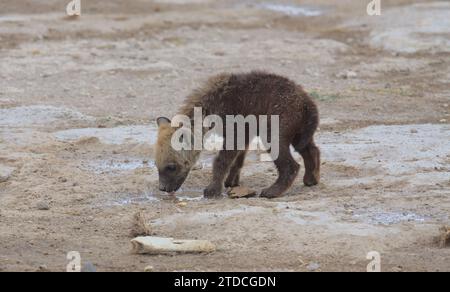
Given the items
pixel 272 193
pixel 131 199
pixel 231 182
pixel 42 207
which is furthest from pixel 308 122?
pixel 42 207

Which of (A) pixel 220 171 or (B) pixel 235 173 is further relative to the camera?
(B) pixel 235 173

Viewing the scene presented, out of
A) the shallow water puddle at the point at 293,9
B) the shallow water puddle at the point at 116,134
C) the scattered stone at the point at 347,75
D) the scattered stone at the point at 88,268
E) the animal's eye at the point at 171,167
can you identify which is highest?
the shallow water puddle at the point at 293,9

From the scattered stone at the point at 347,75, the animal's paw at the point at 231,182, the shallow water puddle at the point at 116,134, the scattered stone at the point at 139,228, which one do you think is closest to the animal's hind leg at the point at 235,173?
the animal's paw at the point at 231,182

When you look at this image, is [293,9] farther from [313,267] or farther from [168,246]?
[313,267]

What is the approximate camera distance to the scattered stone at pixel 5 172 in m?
9.02

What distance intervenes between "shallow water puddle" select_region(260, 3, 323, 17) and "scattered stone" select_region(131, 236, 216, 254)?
13687mm

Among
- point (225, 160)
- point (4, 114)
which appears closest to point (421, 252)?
point (225, 160)

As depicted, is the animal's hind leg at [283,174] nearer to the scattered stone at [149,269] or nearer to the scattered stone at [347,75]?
the scattered stone at [149,269]

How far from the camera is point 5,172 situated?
916 centimetres

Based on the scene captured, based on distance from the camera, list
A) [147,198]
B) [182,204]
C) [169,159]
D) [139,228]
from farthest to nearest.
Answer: [147,198]
[169,159]
[182,204]
[139,228]

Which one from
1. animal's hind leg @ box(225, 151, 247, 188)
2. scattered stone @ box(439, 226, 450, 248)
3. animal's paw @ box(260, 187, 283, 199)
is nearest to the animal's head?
animal's hind leg @ box(225, 151, 247, 188)

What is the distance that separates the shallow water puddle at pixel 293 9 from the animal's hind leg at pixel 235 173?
1135 centimetres

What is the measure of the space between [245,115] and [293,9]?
12511mm
